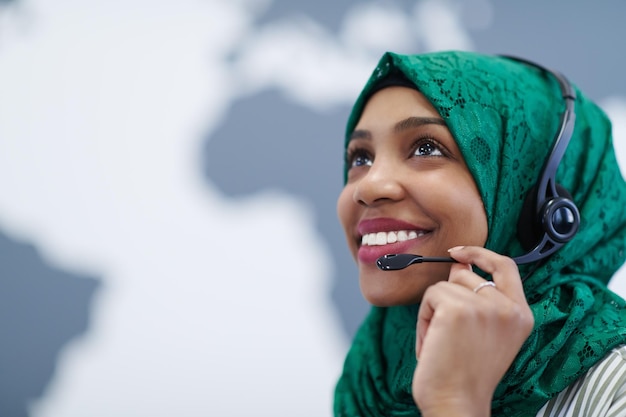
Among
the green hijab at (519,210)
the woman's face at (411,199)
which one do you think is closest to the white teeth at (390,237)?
the woman's face at (411,199)

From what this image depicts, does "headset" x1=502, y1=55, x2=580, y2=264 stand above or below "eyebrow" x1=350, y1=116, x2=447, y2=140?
below

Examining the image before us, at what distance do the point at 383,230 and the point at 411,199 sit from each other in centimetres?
7

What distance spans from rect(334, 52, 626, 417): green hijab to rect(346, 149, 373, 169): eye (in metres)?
0.08

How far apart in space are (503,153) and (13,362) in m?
1.42

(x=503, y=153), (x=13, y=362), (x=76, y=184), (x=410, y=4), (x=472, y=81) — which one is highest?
(x=410, y=4)

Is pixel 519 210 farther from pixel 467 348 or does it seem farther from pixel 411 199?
pixel 467 348

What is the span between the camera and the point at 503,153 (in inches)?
34.8

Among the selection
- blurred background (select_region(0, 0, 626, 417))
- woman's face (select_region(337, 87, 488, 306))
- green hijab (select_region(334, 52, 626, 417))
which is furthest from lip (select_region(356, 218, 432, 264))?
blurred background (select_region(0, 0, 626, 417))

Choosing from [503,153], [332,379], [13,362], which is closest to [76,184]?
[13,362]

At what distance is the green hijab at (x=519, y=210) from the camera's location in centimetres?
81

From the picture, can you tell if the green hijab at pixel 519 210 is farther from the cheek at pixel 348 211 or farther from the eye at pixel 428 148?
the cheek at pixel 348 211

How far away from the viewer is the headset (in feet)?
2.67

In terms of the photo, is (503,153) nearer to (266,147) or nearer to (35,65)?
(266,147)

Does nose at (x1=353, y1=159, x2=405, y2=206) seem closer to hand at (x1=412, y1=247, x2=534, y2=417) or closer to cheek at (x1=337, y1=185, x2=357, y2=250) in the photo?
cheek at (x1=337, y1=185, x2=357, y2=250)
